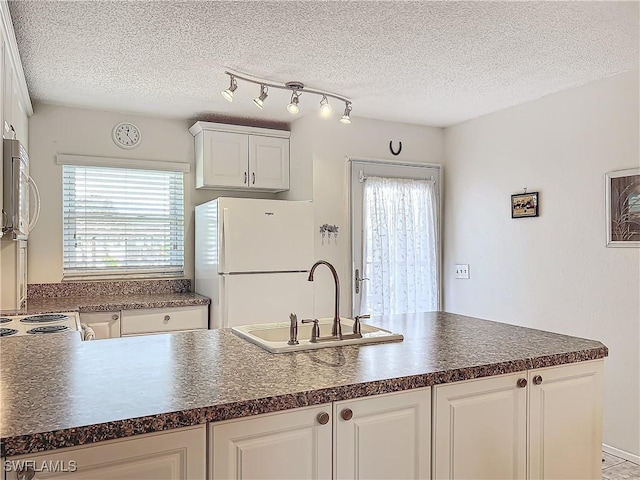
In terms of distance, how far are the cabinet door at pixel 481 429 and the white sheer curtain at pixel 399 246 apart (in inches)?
94.2

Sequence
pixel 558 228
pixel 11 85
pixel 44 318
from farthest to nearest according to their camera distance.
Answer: pixel 558 228
pixel 44 318
pixel 11 85

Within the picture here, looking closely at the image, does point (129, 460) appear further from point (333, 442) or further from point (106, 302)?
point (106, 302)

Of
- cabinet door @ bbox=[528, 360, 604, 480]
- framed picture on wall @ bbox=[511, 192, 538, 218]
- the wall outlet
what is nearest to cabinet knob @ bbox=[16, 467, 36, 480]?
cabinet door @ bbox=[528, 360, 604, 480]

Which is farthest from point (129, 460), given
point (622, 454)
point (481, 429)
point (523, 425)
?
point (622, 454)

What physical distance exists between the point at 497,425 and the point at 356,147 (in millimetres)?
2843

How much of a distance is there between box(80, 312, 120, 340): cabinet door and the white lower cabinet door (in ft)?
7.68

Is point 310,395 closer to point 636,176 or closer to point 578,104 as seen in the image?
point 636,176

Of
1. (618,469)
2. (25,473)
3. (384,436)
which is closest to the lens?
(25,473)

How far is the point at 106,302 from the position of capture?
3.45 m

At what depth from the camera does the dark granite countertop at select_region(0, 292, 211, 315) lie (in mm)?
3150

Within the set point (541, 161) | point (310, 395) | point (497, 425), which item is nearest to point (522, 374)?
point (497, 425)

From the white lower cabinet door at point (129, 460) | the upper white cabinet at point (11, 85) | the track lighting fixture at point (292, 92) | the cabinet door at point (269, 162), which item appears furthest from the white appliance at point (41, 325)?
the cabinet door at point (269, 162)

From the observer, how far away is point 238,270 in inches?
141

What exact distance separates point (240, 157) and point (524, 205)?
2275 millimetres
